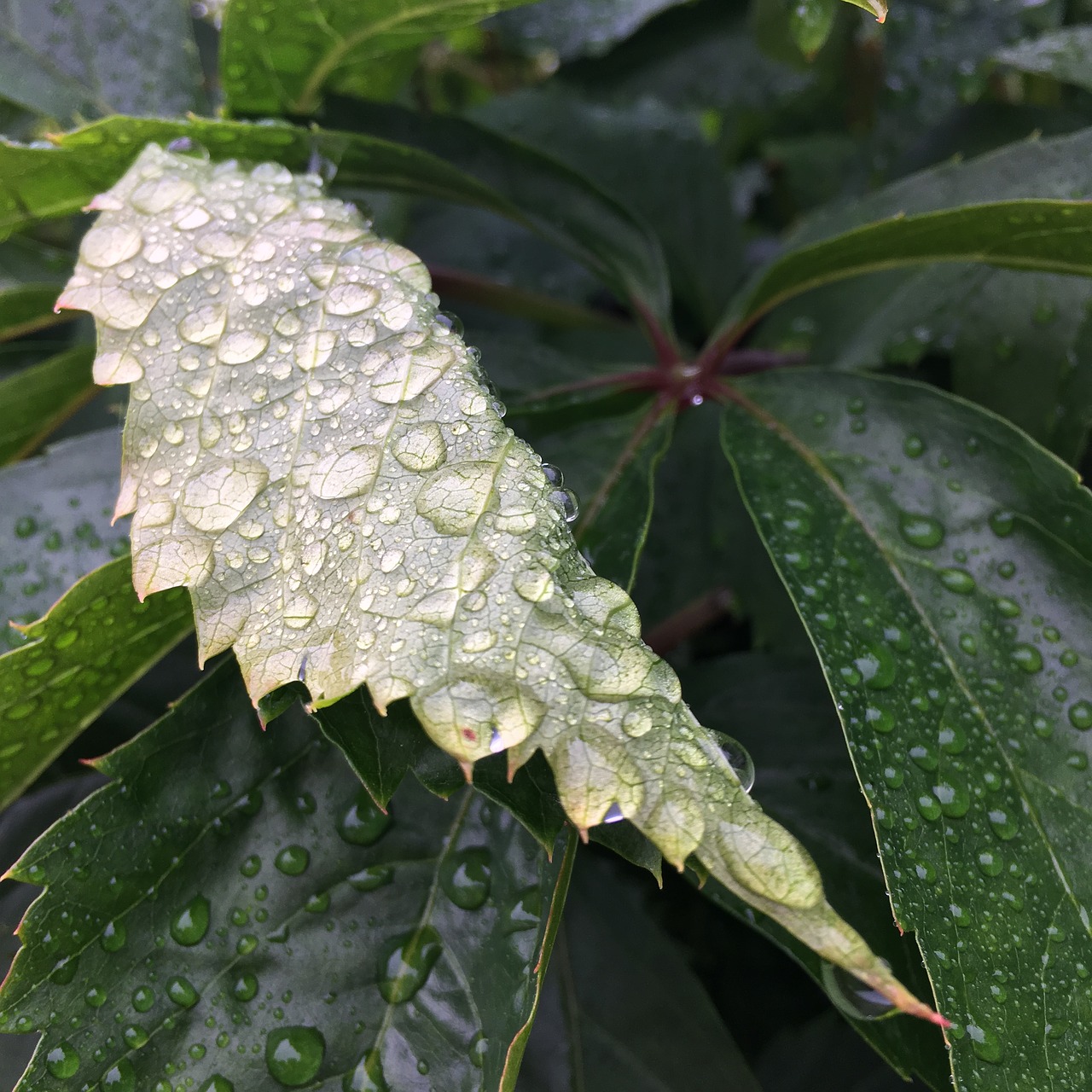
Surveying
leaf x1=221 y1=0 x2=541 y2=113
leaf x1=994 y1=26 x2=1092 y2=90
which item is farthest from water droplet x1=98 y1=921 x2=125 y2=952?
leaf x1=994 y1=26 x2=1092 y2=90

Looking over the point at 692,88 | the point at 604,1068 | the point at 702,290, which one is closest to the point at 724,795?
the point at 604,1068

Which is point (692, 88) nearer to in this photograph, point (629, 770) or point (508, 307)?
point (508, 307)

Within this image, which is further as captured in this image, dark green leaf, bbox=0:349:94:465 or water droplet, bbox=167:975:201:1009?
dark green leaf, bbox=0:349:94:465

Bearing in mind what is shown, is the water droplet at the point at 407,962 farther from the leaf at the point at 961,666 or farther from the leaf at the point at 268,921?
the leaf at the point at 961,666

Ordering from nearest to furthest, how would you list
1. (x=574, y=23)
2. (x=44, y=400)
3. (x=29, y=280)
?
(x=44, y=400) → (x=29, y=280) → (x=574, y=23)

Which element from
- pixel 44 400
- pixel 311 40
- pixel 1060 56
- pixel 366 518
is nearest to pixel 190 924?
pixel 366 518

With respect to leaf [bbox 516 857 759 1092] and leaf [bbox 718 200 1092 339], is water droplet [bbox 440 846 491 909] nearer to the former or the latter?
leaf [bbox 516 857 759 1092]

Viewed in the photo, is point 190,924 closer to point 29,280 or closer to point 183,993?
point 183,993
